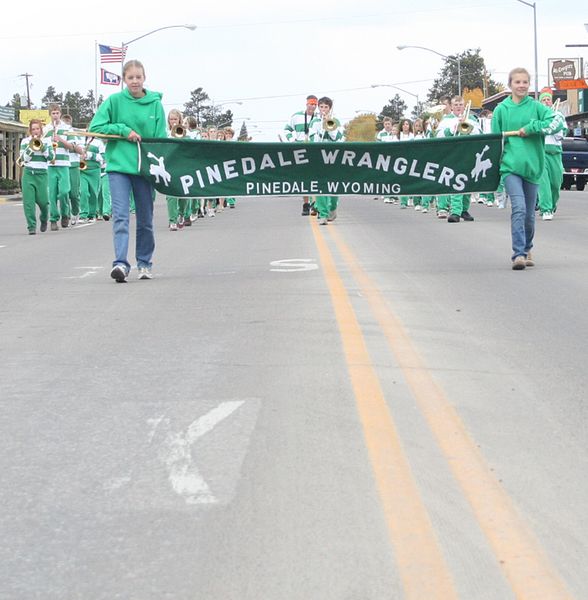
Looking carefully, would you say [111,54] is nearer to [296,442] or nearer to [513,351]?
[513,351]

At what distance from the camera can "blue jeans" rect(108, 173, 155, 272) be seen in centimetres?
Result: 1260

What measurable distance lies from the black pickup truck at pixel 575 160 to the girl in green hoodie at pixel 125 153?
105 ft

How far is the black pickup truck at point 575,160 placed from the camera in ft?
143

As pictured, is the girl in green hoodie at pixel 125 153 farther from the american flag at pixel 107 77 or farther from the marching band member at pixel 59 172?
the american flag at pixel 107 77

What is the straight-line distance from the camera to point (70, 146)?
24.3 metres

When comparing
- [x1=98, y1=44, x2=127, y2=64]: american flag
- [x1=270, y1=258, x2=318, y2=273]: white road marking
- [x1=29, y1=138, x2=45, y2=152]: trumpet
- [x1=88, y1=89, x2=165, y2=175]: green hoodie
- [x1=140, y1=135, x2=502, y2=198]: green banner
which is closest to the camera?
[x1=88, y1=89, x2=165, y2=175]: green hoodie

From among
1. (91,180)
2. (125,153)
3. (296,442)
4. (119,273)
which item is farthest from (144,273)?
(91,180)

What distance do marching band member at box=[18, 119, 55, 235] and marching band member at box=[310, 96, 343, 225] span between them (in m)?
4.61

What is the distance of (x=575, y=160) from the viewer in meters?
44.5

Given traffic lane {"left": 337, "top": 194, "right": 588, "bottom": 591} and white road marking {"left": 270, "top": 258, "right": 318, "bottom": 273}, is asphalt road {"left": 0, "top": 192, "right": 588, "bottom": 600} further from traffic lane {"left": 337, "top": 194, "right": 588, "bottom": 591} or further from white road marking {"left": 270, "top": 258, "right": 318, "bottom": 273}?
white road marking {"left": 270, "top": 258, "right": 318, "bottom": 273}

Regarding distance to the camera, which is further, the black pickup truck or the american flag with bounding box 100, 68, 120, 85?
the american flag with bounding box 100, 68, 120, 85

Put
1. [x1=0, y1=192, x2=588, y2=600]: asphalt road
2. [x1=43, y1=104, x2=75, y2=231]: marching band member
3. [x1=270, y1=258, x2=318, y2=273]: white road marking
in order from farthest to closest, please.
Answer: [x1=43, y1=104, x2=75, y2=231]: marching band member < [x1=270, y1=258, x2=318, y2=273]: white road marking < [x1=0, y1=192, x2=588, y2=600]: asphalt road

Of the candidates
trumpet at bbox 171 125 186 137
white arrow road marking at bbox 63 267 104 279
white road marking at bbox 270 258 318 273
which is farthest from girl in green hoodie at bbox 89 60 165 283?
trumpet at bbox 171 125 186 137

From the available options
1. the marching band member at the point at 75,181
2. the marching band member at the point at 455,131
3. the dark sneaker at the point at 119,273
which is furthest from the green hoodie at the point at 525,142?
the marching band member at the point at 75,181
